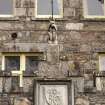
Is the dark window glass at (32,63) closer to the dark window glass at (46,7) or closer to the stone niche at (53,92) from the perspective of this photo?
the stone niche at (53,92)

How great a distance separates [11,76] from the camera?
12.4 m

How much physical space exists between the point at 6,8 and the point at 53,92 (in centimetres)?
279

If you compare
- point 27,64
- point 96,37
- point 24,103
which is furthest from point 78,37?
point 24,103

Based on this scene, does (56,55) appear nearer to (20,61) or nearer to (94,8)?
(20,61)

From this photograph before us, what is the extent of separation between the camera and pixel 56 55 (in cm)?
1255

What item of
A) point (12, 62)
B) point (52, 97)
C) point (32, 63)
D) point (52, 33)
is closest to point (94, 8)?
point (52, 33)

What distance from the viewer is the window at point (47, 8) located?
44.1 feet

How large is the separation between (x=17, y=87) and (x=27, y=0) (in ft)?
8.15

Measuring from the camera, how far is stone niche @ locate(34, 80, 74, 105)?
39.7ft

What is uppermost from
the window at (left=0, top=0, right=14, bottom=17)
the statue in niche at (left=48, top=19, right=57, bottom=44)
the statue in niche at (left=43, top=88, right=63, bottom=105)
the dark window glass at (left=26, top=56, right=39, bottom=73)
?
the window at (left=0, top=0, right=14, bottom=17)

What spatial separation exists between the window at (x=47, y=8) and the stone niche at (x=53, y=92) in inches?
81.5

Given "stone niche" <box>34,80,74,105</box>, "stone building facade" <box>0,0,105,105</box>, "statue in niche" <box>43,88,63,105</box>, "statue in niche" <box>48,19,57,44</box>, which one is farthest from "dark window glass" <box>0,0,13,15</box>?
"statue in niche" <box>43,88,63,105</box>

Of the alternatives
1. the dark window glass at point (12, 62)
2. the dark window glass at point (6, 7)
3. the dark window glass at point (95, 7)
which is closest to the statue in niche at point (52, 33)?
the dark window glass at point (12, 62)

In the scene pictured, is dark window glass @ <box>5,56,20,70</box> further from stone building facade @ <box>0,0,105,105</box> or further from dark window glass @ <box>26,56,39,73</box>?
dark window glass @ <box>26,56,39,73</box>
